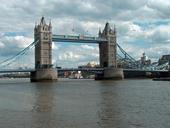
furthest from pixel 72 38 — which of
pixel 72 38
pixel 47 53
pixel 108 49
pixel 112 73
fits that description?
pixel 108 49

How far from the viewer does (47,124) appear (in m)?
28.0

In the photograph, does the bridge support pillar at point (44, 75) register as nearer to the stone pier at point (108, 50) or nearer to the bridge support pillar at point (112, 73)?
the bridge support pillar at point (112, 73)

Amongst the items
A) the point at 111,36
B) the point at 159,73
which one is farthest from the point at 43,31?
the point at 159,73

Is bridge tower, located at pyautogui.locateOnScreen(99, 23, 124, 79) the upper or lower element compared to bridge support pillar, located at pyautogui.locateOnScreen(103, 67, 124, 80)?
upper

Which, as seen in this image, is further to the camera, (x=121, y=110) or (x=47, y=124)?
(x=121, y=110)

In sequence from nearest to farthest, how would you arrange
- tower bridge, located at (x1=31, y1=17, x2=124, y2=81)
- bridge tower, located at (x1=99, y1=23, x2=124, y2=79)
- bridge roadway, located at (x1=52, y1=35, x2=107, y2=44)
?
1. tower bridge, located at (x1=31, y1=17, x2=124, y2=81)
2. bridge roadway, located at (x1=52, y1=35, x2=107, y2=44)
3. bridge tower, located at (x1=99, y1=23, x2=124, y2=79)

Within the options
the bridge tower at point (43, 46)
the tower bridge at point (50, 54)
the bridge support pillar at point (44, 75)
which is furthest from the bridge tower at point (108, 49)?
the bridge support pillar at point (44, 75)

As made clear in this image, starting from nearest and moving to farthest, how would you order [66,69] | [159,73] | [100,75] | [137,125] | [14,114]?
[137,125] < [14,114] < [66,69] < [100,75] < [159,73]

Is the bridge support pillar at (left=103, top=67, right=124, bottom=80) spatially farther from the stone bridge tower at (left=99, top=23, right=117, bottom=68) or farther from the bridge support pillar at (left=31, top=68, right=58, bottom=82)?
the bridge support pillar at (left=31, top=68, right=58, bottom=82)

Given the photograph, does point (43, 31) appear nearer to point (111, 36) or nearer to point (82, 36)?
point (82, 36)

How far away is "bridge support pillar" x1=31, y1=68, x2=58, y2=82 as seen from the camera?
13712 centimetres

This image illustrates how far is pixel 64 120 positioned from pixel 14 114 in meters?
5.66

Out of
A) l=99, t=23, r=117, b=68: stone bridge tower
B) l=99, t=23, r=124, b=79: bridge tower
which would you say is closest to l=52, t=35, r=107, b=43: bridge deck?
l=99, t=23, r=124, b=79: bridge tower

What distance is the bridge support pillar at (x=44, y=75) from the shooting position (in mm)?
137125
